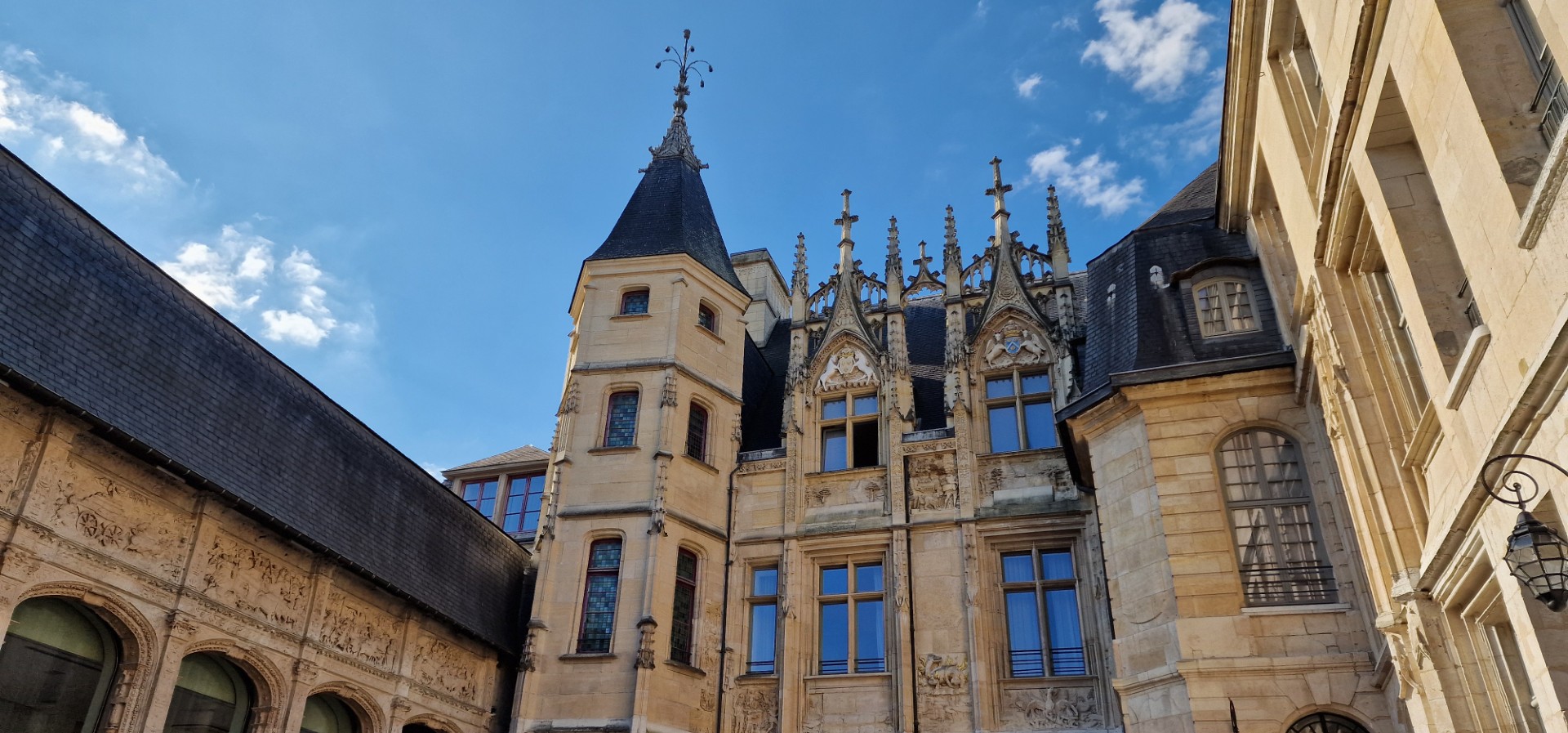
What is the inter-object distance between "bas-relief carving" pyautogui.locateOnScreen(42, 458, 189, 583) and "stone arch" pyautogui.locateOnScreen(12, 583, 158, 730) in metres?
0.41

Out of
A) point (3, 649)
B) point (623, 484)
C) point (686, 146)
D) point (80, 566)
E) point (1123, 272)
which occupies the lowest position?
point (3, 649)

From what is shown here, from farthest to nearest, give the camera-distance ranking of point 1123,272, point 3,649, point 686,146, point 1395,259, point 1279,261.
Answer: point 686,146
point 1123,272
point 1279,261
point 3,649
point 1395,259

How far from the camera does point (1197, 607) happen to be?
36.1 ft

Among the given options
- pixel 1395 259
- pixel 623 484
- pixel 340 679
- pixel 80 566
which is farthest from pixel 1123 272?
pixel 80 566

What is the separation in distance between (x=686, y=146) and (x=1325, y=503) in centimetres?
1491

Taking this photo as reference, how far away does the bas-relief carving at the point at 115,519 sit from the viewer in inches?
400

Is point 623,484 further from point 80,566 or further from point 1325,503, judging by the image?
point 1325,503

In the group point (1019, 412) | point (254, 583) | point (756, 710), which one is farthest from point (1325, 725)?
point (254, 583)

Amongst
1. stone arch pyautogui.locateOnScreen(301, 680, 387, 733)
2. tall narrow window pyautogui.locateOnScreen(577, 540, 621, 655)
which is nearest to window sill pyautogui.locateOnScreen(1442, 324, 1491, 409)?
tall narrow window pyautogui.locateOnScreen(577, 540, 621, 655)

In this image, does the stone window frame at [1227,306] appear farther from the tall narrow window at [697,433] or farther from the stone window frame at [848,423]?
the tall narrow window at [697,433]

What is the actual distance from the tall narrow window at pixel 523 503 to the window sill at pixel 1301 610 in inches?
531

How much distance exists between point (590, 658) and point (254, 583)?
4687mm

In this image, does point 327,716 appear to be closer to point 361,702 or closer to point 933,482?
point 361,702

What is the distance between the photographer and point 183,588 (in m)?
11.2
